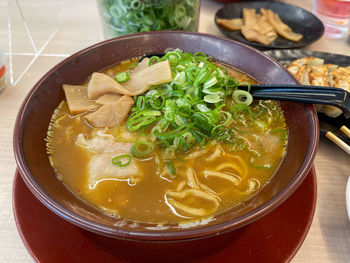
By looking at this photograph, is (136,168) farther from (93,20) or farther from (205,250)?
(93,20)

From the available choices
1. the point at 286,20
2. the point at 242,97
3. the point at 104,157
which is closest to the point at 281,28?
the point at 286,20


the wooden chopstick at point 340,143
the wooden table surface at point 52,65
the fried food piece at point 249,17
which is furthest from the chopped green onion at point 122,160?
the fried food piece at point 249,17

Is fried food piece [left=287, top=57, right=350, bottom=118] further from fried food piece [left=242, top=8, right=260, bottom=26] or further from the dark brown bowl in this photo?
fried food piece [left=242, top=8, right=260, bottom=26]

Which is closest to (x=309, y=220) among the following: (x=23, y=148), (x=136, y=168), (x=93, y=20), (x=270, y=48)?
(x=136, y=168)

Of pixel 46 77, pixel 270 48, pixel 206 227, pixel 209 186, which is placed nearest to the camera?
pixel 206 227

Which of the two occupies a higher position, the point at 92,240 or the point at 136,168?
the point at 136,168

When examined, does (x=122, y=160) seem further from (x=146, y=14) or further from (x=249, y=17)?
(x=249, y=17)

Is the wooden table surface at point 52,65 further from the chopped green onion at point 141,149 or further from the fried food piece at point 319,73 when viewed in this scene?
the chopped green onion at point 141,149
